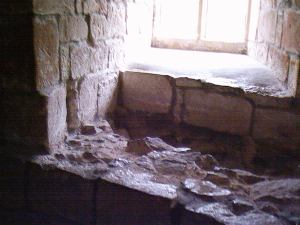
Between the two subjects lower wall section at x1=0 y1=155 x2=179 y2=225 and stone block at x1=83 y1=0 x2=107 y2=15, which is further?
stone block at x1=83 y1=0 x2=107 y2=15

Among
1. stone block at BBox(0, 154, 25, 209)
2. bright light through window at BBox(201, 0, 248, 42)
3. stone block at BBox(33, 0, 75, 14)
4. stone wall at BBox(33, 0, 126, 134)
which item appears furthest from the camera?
bright light through window at BBox(201, 0, 248, 42)

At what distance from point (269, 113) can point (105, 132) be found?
1.06m

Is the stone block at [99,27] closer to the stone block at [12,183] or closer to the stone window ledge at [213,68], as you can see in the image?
the stone window ledge at [213,68]

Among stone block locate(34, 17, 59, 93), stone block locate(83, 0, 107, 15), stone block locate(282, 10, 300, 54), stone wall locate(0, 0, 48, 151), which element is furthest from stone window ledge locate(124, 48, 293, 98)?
stone wall locate(0, 0, 48, 151)

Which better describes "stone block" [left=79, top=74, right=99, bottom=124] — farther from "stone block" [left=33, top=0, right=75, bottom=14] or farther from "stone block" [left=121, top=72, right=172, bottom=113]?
"stone block" [left=33, top=0, right=75, bottom=14]

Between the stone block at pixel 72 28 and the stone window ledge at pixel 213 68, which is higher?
the stone block at pixel 72 28

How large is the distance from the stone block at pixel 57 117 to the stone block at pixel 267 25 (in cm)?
156

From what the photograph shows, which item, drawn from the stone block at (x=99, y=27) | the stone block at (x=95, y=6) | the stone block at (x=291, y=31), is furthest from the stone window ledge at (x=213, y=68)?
the stone block at (x=95, y=6)

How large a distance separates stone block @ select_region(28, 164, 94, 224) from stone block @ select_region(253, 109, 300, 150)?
1128 mm

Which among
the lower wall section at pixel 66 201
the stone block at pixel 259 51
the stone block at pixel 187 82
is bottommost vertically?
the lower wall section at pixel 66 201

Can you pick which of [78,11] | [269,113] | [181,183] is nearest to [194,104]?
[269,113]

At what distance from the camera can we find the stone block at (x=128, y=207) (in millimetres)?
1909

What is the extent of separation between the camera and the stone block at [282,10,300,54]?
2.38 meters

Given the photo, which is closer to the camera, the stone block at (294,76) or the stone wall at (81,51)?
the stone wall at (81,51)
